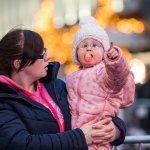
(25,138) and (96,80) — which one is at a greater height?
(96,80)

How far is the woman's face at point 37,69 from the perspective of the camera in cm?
293

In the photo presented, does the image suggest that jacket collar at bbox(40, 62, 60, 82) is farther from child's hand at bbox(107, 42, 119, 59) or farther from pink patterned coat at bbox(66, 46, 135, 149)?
child's hand at bbox(107, 42, 119, 59)

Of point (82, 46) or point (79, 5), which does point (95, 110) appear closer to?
point (82, 46)

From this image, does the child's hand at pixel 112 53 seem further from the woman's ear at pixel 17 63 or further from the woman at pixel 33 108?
the woman's ear at pixel 17 63

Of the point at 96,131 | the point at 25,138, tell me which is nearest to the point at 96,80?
the point at 96,131

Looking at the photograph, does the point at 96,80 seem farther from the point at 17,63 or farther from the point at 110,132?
the point at 17,63

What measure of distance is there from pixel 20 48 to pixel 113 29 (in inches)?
814

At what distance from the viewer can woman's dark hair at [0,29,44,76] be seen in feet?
9.48

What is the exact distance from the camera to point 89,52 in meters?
3.07

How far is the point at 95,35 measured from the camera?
3.13 meters

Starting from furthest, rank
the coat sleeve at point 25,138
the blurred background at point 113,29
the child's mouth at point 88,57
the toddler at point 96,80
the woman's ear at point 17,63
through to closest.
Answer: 1. the blurred background at point 113,29
2. the child's mouth at point 88,57
3. the woman's ear at point 17,63
4. the toddler at point 96,80
5. the coat sleeve at point 25,138

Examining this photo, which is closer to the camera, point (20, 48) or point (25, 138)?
point (25, 138)

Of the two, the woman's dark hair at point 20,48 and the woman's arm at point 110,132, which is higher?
the woman's dark hair at point 20,48

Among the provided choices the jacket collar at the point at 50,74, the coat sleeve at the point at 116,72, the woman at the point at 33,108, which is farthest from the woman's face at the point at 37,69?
the coat sleeve at the point at 116,72
